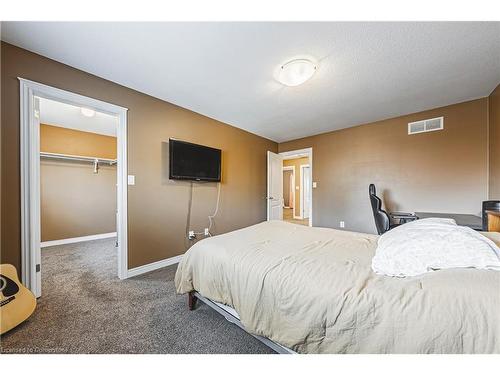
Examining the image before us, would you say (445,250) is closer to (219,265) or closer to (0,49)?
(219,265)

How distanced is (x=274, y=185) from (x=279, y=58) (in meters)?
3.05

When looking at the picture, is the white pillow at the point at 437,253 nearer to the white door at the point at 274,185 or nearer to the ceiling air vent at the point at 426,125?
the ceiling air vent at the point at 426,125

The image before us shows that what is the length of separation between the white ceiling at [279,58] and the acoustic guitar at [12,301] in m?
1.97

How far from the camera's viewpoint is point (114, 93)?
7.34 ft

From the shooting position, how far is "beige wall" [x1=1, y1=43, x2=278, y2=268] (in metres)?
1.65

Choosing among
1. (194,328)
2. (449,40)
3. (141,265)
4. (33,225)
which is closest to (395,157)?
(449,40)

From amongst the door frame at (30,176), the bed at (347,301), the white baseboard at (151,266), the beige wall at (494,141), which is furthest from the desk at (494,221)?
the door frame at (30,176)

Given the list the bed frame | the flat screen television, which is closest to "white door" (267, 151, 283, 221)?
the flat screen television

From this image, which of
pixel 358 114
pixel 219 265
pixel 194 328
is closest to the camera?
pixel 219 265

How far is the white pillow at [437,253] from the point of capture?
901 mm

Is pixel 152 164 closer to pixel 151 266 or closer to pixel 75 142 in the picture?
pixel 151 266

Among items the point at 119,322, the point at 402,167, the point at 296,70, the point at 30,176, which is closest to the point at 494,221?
the point at 402,167

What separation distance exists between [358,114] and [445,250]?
2.80 m

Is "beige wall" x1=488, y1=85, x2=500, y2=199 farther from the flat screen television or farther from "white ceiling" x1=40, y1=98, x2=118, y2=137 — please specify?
"white ceiling" x1=40, y1=98, x2=118, y2=137
